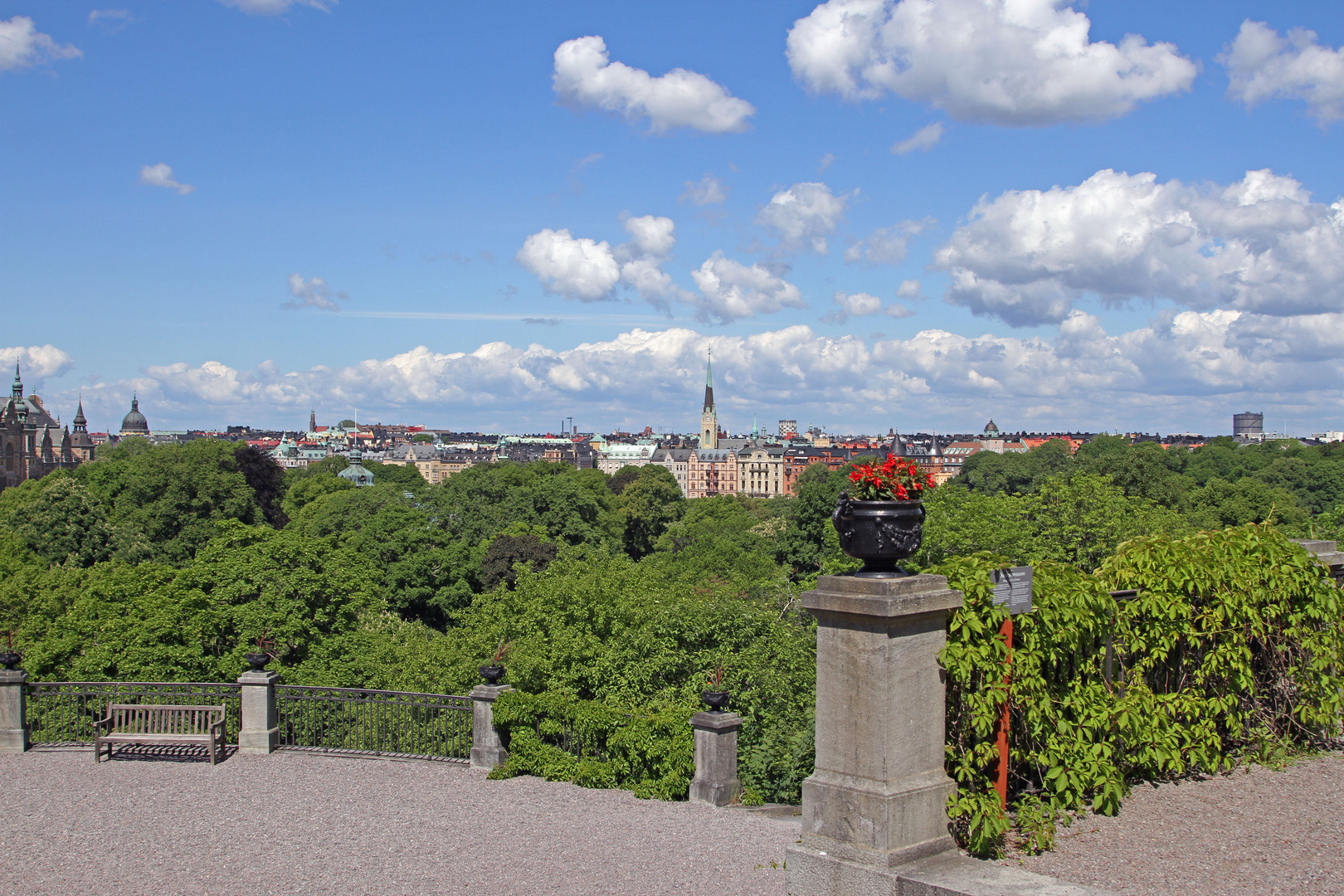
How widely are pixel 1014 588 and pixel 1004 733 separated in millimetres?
920

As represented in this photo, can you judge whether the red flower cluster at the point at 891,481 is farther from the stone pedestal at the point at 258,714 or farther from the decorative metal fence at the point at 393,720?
the stone pedestal at the point at 258,714

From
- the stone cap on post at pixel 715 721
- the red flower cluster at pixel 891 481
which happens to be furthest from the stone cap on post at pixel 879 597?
the stone cap on post at pixel 715 721

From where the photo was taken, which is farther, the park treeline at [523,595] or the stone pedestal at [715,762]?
the park treeline at [523,595]

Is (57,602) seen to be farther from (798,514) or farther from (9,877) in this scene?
(798,514)

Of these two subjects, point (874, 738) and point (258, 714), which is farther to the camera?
point (258, 714)

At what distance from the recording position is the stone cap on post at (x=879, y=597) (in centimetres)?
568

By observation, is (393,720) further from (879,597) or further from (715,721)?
(879,597)

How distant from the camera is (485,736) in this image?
43.9 feet

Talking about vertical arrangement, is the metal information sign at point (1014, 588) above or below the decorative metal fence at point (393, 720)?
above

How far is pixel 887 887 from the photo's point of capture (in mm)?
5629

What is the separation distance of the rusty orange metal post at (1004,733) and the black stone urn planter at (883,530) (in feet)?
3.44

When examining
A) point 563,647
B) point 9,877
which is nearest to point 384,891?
point 9,877

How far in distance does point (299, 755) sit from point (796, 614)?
15.4 metres

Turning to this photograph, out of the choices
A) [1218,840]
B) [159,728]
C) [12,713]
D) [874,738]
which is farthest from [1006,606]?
[12,713]
